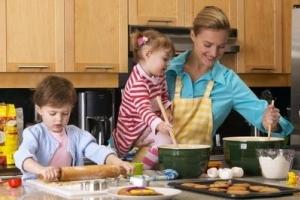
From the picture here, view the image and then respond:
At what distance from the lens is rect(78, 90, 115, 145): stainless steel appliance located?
142 inches

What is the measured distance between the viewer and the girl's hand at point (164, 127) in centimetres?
217

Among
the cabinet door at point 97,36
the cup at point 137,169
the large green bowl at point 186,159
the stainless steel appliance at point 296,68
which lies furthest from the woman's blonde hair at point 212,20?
the stainless steel appliance at point 296,68

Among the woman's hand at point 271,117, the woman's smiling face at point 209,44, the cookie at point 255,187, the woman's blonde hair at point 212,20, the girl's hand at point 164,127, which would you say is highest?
the woman's blonde hair at point 212,20

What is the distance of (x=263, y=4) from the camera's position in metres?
4.16

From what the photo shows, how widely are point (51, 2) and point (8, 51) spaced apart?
1.12ft

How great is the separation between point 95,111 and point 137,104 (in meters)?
1.29

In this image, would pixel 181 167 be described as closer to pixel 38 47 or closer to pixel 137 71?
pixel 137 71

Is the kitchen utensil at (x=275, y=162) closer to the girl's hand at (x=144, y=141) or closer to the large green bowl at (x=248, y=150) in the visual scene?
the large green bowl at (x=248, y=150)

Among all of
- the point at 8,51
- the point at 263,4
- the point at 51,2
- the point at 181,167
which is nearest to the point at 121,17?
the point at 51,2

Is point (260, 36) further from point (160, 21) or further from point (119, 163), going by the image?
point (119, 163)

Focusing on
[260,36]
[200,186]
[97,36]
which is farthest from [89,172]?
[260,36]

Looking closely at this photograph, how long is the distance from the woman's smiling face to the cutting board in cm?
83

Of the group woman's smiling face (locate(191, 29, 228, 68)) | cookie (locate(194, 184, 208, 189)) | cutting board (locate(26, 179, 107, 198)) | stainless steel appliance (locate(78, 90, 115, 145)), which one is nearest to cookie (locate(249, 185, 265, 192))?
cookie (locate(194, 184, 208, 189))

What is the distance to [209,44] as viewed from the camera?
2.45m
